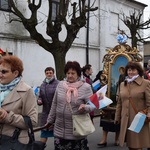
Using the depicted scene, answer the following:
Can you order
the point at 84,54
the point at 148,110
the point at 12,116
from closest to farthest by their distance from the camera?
the point at 12,116
the point at 148,110
the point at 84,54

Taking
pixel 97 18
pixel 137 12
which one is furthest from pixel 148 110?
pixel 137 12

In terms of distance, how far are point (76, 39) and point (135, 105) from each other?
1334 centimetres

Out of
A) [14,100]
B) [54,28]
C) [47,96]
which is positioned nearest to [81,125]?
[14,100]

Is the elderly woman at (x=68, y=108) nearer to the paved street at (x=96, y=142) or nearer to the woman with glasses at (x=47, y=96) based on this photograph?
the woman with glasses at (x=47, y=96)

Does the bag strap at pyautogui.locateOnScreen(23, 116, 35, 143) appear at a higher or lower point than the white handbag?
higher

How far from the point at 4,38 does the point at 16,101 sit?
11.4 metres

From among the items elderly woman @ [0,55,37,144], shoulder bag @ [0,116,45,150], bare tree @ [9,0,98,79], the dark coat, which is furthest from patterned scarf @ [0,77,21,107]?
bare tree @ [9,0,98,79]

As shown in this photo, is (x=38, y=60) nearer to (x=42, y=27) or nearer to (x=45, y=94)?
(x=42, y=27)

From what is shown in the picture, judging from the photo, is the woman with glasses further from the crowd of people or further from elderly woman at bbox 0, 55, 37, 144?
elderly woman at bbox 0, 55, 37, 144

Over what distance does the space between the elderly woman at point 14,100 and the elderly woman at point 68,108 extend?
1.11m

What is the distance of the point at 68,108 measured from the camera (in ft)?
14.8

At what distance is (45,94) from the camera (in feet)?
21.4

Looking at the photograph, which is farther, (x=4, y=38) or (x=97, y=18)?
(x=97, y=18)

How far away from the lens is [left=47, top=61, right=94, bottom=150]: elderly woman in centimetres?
451
